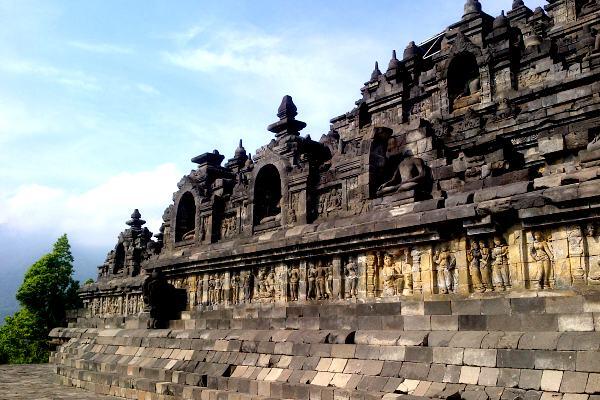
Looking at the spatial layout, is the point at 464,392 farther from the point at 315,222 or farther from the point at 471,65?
the point at 471,65

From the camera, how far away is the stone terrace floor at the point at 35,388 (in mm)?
15578

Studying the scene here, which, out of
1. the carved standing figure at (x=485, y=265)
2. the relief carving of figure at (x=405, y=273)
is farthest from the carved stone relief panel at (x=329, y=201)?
the carved standing figure at (x=485, y=265)

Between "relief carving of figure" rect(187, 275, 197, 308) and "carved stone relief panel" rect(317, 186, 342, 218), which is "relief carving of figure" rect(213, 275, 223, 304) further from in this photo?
"carved stone relief panel" rect(317, 186, 342, 218)

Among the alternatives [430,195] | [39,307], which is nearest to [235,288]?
[430,195]

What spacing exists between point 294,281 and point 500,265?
523 cm

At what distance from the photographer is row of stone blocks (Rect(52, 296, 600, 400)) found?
7.42 metres

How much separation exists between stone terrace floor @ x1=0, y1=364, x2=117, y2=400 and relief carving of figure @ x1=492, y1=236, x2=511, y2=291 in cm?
1102

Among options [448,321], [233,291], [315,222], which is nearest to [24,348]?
[233,291]

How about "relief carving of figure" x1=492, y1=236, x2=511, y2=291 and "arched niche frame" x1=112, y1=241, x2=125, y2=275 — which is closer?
"relief carving of figure" x1=492, y1=236, x2=511, y2=291

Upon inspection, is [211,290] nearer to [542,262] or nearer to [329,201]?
[329,201]

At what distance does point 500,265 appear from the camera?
9.01 m

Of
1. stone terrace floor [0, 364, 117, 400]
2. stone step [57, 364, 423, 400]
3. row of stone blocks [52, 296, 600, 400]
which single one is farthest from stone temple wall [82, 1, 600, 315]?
stone terrace floor [0, 364, 117, 400]

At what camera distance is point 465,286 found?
9359 millimetres

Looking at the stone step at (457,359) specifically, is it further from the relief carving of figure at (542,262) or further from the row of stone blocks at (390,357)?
the relief carving of figure at (542,262)
